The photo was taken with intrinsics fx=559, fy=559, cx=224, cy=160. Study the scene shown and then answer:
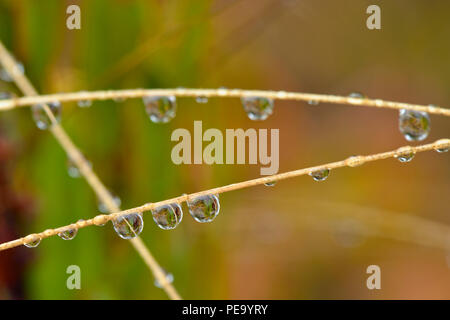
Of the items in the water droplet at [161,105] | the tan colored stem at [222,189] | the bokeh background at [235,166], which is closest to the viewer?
the tan colored stem at [222,189]

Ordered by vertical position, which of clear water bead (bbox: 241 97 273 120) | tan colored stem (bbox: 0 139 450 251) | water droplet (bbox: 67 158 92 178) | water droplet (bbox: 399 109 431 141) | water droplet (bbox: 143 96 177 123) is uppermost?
water droplet (bbox: 67 158 92 178)

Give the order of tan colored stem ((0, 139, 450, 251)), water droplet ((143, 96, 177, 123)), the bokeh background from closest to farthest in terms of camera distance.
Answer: tan colored stem ((0, 139, 450, 251)) < water droplet ((143, 96, 177, 123)) < the bokeh background

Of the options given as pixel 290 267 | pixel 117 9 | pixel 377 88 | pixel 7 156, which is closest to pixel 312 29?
pixel 377 88

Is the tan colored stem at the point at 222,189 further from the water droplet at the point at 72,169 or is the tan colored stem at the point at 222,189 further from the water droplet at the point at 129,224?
the water droplet at the point at 72,169

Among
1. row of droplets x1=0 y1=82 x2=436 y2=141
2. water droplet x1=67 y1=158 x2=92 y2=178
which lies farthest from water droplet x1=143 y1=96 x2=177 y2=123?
water droplet x1=67 y1=158 x2=92 y2=178

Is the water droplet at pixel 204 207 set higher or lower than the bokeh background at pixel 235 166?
lower

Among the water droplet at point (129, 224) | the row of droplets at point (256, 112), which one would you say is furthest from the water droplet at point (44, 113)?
the water droplet at point (129, 224)

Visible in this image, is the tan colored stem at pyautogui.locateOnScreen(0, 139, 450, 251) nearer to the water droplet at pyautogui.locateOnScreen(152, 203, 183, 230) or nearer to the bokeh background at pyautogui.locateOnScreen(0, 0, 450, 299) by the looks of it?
the water droplet at pyautogui.locateOnScreen(152, 203, 183, 230)
